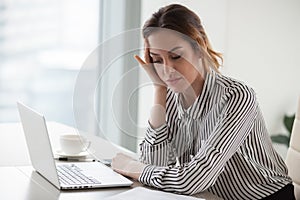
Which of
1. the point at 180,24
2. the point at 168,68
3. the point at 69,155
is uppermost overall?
the point at 180,24

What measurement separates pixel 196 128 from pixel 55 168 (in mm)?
493

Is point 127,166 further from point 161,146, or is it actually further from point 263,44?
point 263,44

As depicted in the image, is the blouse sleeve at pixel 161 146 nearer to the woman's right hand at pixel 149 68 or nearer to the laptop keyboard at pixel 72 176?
the woman's right hand at pixel 149 68

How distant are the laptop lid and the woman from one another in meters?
0.24

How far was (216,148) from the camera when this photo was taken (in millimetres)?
1752

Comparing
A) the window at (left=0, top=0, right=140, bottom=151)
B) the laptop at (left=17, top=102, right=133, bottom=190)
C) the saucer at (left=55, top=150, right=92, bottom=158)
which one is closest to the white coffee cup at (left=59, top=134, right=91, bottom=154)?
the saucer at (left=55, top=150, right=92, bottom=158)

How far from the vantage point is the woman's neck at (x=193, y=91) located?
193cm

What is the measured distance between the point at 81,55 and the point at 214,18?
92 centimetres

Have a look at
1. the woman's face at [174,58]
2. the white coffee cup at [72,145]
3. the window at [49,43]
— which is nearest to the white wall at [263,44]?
the window at [49,43]

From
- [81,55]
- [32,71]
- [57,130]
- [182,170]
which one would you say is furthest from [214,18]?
[182,170]

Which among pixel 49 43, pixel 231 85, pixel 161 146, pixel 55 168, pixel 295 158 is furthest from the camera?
pixel 49 43

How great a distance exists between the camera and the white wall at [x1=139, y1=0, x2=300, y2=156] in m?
4.10

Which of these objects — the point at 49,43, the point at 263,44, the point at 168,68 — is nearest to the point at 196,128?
the point at 168,68

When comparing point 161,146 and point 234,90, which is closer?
point 234,90
